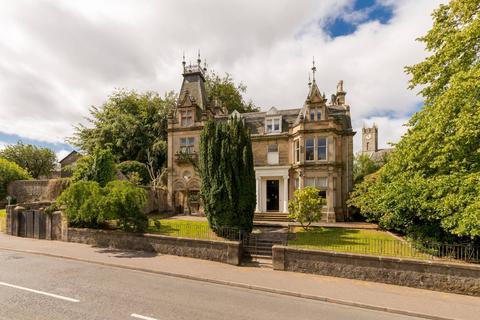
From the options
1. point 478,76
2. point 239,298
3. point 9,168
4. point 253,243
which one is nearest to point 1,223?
point 9,168

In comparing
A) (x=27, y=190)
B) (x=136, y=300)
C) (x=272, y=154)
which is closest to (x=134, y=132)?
(x=27, y=190)

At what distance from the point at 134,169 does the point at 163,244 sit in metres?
18.6

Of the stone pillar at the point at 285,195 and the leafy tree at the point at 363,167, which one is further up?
the leafy tree at the point at 363,167

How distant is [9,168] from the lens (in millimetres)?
28547

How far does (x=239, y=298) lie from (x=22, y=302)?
670 centimetres

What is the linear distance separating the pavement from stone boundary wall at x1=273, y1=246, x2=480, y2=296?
0.30 m

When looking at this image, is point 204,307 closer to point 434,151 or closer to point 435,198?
point 435,198

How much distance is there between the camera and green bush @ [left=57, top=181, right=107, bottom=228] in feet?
49.0

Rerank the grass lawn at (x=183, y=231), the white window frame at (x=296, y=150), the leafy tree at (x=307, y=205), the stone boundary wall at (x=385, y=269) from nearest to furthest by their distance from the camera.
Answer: the stone boundary wall at (x=385, y=269) < the grass lawn at (x=183, y=231) < the leafy tree at (x=307, y=205) < the white window frame at (x=296, y=150)

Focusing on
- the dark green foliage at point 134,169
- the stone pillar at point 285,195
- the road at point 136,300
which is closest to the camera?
the road at point 136,300

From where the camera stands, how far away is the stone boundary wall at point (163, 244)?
1252cm

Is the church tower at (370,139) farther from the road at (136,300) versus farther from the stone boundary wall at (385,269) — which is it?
the road at (136,300)

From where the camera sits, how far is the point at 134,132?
112ft

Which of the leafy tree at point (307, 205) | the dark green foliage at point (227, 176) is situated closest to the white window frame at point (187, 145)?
the dark green foliage at point (227, 176)
